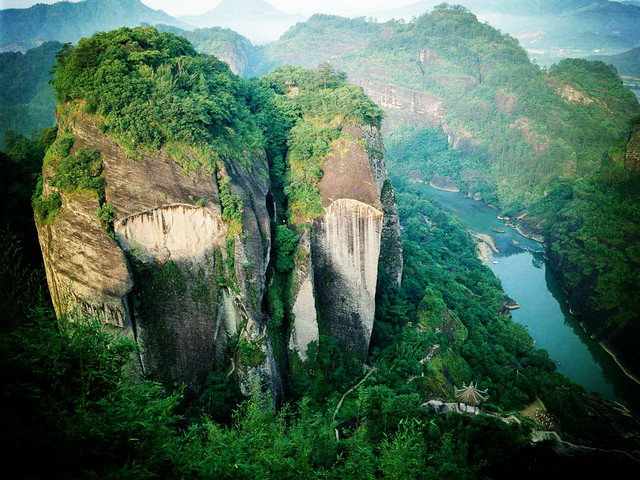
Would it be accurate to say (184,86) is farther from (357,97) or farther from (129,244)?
(357,97)

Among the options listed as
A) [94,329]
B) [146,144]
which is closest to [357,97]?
[146,144]

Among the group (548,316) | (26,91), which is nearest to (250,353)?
(548,316)

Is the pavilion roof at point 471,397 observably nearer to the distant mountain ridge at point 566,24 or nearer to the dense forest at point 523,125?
the dense forest at point 523,125

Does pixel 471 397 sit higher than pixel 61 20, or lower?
lower

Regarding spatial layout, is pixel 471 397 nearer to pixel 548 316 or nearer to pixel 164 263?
pixel 164 263

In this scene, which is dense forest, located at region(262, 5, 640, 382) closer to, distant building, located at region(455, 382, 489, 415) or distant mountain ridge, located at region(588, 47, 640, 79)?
distant building, located at region(455, 382, 489, 415)

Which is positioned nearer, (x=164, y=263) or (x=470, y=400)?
(x=164, y=263)

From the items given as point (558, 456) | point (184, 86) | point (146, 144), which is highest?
point (184, 86)
